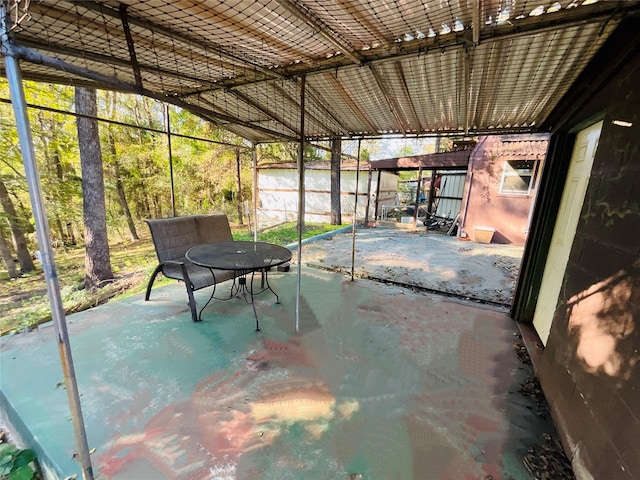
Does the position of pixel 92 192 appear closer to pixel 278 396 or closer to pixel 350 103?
pixel 350 103

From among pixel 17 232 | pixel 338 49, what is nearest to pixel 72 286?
pixel 17 232

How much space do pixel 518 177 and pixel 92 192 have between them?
9975 millimetres

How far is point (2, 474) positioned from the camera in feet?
4.53

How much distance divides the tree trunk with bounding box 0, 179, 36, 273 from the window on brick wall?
1238 cm

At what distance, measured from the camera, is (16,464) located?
4.71ft

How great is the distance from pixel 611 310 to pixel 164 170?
39.9ft

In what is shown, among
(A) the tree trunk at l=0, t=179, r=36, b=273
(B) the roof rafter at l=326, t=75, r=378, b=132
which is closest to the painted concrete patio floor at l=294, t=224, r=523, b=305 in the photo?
(B) the roof rafter at l=326, t=75, r=378, b=132

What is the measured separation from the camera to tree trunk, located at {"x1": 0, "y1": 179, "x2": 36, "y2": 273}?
627 centimetres

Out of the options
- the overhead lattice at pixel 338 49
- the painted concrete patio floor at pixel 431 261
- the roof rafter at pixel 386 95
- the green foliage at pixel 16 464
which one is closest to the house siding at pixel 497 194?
the painted concrete patio floor at pixel 431 261

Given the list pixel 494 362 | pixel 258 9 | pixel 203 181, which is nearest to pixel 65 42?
pixel 258 9

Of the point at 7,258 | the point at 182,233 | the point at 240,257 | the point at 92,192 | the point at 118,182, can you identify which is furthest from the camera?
the point at 118,182

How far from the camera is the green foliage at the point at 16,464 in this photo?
1386mm

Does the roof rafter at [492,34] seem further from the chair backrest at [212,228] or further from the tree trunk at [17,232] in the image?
the tree trunk at [17,232]

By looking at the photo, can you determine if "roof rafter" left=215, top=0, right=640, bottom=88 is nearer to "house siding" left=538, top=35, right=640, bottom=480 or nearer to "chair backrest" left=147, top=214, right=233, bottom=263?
"house siding" left=538, top=35, right=640, bottom=480
